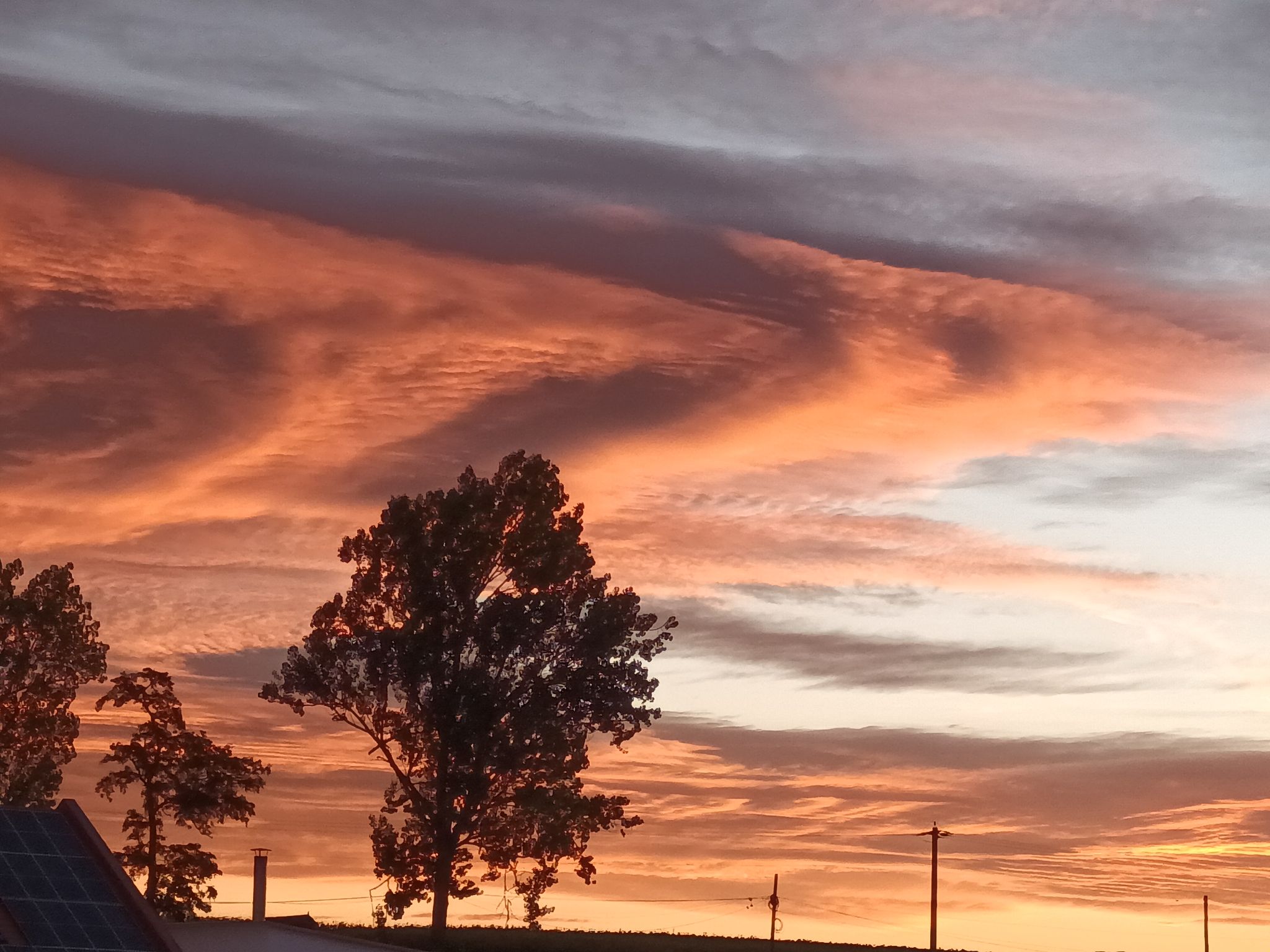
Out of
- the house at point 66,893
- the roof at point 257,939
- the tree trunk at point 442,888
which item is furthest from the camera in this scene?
the tree trunk at point 442,888

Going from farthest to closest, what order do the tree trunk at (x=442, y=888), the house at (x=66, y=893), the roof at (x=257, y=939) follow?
the tree trunk at (x=442, y=888) → the roof at (x=257, y=939) → the house at (x=66, y=893)

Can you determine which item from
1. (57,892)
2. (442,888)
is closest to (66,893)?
(57,892)

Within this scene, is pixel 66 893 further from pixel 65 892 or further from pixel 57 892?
pixel 57 892

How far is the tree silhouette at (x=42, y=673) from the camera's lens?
74625 millimetres

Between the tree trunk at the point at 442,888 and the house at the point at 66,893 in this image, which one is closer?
the house at the point at 66,893

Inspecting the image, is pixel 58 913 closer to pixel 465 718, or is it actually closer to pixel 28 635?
pixel 465 718

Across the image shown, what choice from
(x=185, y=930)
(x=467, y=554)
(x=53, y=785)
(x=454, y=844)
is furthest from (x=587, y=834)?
(x=53, y=785)

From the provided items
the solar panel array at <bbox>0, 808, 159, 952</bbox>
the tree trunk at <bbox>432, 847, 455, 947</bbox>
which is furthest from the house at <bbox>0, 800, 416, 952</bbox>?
the tree trunk at <bbox>432, 847, 455, 947</bbox>

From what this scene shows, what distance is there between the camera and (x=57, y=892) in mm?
48812

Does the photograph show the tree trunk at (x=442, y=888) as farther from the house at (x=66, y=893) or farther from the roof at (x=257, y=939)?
the house at (x=66, y=893)

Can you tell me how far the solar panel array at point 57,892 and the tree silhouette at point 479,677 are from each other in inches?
770

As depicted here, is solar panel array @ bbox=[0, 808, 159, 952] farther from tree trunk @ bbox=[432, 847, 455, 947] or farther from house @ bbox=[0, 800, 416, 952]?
tree trunk @ bbox=[432, 847, 455, 947]

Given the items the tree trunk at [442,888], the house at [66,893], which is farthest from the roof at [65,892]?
the tree trunk at [442,888]

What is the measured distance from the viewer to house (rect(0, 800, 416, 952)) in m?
46.8
